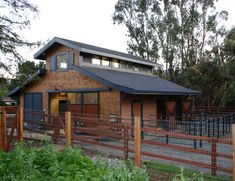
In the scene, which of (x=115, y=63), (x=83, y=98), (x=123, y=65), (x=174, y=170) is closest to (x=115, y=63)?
(x=115, y=63)

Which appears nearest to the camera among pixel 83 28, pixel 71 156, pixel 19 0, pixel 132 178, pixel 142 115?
pixel 132 178

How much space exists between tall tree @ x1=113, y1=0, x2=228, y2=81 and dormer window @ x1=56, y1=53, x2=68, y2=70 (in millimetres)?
17704

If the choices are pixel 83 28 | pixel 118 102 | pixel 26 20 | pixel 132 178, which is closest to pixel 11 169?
pixel 132 178

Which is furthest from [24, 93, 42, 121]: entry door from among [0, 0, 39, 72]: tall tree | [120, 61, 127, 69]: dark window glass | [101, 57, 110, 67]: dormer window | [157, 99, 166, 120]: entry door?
[0, 0, 39, 72]: tall tree

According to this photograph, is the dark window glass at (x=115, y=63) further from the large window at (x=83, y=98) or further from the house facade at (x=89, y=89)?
the large window at (x=83, y=98)

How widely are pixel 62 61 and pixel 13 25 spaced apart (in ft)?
24.3

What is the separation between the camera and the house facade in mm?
14344

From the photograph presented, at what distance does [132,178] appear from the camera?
3.69 metres

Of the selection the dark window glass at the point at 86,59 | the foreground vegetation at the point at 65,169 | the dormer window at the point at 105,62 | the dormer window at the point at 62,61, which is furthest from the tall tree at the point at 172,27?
the foreground vegetation at the point at 65,169

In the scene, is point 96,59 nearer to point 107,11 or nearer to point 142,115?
point 142,115

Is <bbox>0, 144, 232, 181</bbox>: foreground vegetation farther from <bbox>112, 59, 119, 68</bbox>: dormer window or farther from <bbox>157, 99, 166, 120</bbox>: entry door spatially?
<bbox>112, 59, 119, 68</bbox>: dormer window

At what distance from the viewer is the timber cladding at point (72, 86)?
14258mm

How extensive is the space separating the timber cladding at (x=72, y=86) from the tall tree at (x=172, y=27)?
17.8m

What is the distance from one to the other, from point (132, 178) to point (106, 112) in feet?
35.9
